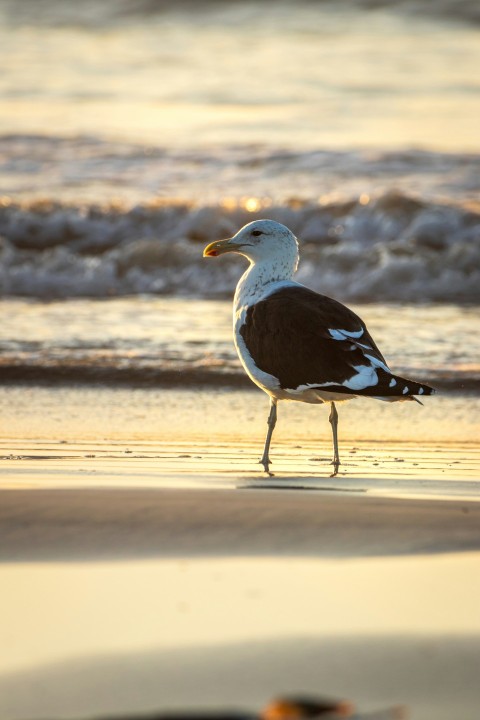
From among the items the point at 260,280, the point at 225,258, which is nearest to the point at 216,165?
the point at 225,258

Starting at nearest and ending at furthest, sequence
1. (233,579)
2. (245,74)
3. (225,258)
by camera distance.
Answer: (233,579)
(225,258)
(245,74)

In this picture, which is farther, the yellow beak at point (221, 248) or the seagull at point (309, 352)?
the yellow beak at point (221, 248)

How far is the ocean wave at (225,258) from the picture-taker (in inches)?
479

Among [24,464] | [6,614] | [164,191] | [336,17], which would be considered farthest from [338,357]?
[336,17]

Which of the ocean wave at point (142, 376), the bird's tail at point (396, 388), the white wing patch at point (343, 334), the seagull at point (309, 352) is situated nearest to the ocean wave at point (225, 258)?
the ocean wave at point (142, 376)

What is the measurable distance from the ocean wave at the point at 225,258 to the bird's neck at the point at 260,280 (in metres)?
5.03

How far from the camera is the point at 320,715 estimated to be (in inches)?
110

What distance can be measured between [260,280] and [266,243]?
A: 0.75ft

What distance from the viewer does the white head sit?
6.43 m

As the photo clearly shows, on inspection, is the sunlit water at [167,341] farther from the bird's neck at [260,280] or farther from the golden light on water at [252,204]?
the golden light on water at [252,204]

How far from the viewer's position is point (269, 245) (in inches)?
Answer: 254

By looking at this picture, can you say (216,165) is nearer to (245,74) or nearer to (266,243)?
(245,74)

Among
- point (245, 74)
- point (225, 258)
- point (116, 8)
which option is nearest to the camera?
point (225, 258)

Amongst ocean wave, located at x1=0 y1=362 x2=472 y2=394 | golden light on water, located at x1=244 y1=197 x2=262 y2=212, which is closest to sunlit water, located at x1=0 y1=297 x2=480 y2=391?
ocean wave, located at x1=0 y1=362 x2=472 y2=394
